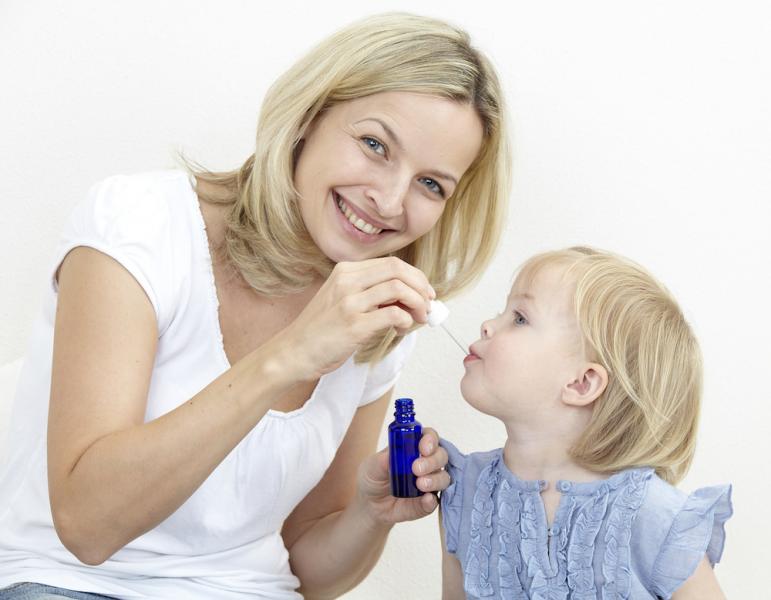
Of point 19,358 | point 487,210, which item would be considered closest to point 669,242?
point 487,210

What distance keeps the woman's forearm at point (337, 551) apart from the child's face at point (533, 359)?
321mm

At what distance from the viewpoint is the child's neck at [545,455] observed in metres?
1.52

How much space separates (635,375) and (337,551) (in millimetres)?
607

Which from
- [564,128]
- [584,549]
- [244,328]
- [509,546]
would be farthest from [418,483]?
[564,128]

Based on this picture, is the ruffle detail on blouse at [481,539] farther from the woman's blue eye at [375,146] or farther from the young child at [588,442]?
the woman's blue eye at [375,146]

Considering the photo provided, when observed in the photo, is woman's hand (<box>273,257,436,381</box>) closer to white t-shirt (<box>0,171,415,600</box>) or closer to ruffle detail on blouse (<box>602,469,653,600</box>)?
white t-shirt (<box>0,171,415,600</box>)

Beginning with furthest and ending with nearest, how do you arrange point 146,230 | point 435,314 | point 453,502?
point 453,502
point 146,230
point 435,314

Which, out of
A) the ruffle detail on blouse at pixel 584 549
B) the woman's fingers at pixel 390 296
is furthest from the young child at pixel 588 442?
the woman's fingers at pixel 390 296

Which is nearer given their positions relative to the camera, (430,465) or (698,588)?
(698,588)

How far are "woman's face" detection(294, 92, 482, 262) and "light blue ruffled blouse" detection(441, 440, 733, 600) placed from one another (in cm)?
42

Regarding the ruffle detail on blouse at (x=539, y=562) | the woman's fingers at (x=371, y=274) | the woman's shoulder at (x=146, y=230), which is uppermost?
the woman's shoulder at (x=146, y=230)

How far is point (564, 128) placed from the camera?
2072 millimetres

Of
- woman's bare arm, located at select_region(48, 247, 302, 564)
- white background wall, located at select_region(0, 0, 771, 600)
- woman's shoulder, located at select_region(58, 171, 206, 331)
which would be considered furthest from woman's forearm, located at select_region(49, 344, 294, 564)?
white background wall, located at select_region(0, 0, 771, 600)

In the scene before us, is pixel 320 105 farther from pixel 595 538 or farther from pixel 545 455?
pixel 595 538
